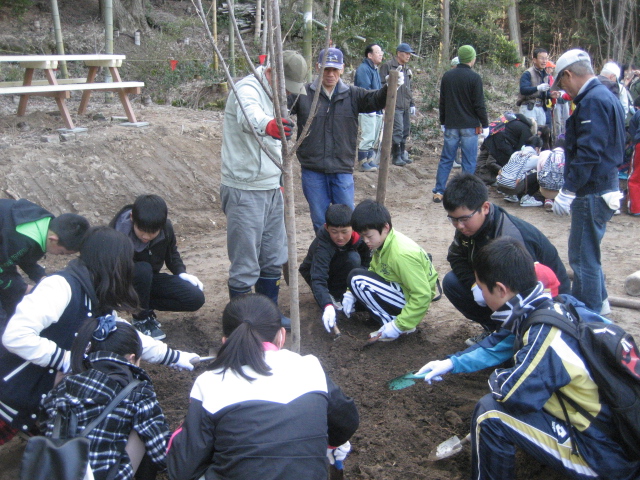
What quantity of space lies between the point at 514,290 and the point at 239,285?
1.94m

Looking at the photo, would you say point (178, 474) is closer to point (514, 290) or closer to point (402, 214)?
point (514, 290)

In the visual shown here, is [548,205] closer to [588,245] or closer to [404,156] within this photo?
[404,156]

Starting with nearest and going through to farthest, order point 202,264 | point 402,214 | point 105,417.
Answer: point 105,417
point 202,264
point 402,214

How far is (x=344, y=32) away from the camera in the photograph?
1167cm

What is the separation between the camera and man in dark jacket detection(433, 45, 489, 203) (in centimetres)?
696

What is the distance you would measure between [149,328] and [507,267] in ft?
8.00

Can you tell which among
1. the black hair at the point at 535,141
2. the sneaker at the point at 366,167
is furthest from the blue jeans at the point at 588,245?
the sneaker at the point at 366,167

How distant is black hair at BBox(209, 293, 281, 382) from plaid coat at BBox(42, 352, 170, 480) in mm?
467

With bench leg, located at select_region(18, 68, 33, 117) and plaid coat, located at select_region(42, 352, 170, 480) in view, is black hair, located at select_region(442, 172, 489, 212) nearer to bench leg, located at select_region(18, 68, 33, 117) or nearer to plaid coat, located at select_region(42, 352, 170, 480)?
plaid coat, located at select_region(42, 352, 170, 480)

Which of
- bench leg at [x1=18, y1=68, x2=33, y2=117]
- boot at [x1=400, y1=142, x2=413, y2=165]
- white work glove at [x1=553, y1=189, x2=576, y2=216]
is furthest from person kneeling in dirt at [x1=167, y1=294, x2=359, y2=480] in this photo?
boot at [x1=400, y1=142, x2=413, y2=165]

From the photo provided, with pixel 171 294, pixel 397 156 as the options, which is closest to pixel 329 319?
pixel 171 294

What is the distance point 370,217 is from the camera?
11.7 ft

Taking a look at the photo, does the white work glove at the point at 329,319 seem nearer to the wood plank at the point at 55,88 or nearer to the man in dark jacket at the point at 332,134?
the man in dark jacket at the point at 332,134

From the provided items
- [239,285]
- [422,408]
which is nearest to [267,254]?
[239,285]
